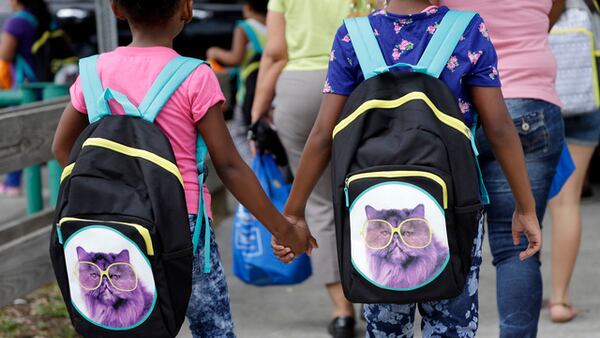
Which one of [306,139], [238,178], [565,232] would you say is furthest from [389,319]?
[565,232]

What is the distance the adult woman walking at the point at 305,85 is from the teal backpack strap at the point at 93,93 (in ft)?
6.21

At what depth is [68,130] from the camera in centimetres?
364

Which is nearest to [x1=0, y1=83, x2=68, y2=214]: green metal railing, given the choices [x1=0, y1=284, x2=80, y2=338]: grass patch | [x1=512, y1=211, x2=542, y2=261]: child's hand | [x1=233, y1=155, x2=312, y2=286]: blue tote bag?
[x1=0, y1=284, x2=80, y2=338]: grass patch

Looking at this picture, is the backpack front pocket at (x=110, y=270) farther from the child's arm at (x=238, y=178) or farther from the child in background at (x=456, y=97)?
the child in background at (x=456, y=97)

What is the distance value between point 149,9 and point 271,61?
1951 millimetres

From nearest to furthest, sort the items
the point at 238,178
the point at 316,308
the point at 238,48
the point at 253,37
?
the point at 238,178 < the point at 316,308 < the point at 253,37 < the point at 238,48

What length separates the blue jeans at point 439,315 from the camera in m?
3.61

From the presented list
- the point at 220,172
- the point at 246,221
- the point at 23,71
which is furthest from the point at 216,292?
the point at 23,71

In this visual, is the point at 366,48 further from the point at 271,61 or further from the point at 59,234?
the point at 271,61

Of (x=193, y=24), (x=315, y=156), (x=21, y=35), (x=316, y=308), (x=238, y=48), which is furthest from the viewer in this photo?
(x=193, y=24)

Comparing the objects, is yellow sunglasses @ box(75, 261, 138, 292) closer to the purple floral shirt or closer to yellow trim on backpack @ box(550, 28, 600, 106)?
the purple floral shirt

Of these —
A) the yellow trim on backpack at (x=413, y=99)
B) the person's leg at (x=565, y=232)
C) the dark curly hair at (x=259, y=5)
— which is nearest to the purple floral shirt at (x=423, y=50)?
the yellow trim on backpack at (x=413, y=99)

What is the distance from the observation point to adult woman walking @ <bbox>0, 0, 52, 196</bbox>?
30.9 feet

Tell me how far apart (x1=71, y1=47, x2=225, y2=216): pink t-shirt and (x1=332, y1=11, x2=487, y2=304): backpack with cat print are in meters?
0.41
